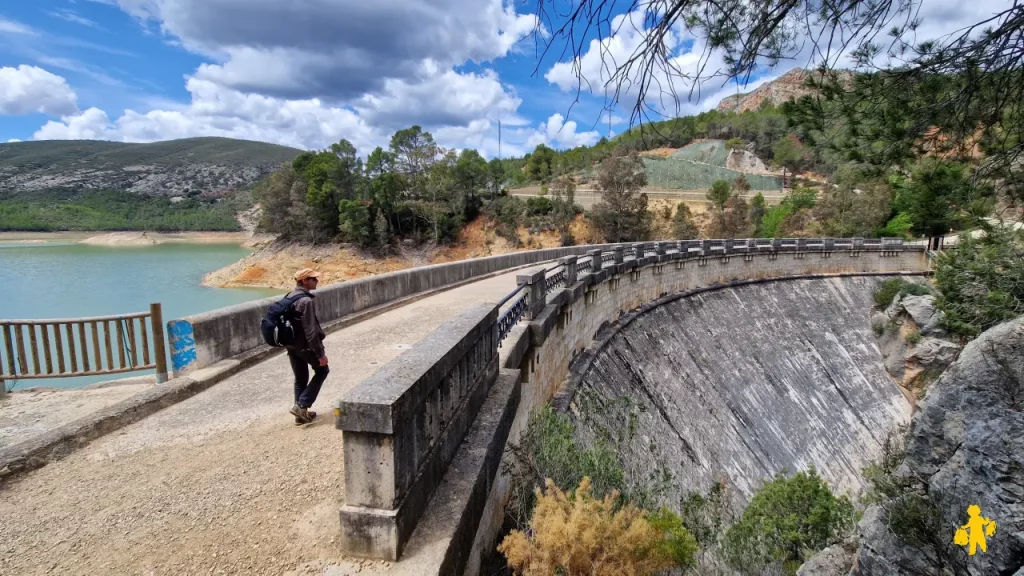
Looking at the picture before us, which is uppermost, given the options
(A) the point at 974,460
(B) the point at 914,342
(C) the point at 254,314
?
(C) the point at 254,314

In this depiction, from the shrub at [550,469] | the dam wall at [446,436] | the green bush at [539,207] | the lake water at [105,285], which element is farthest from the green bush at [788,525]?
the green bush at [539,207]

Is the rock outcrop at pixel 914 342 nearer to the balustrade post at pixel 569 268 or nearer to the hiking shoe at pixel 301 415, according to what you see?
the balustrade post at pixel 569 268

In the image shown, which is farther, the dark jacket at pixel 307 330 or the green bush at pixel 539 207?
the green bush at pixel 539 207

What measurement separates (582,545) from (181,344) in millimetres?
5118

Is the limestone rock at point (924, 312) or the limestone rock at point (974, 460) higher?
the limestone rock at point (974, 460)

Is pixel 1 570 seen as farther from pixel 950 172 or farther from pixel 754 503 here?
pixel 754 503

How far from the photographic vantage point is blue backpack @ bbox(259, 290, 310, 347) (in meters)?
3.89

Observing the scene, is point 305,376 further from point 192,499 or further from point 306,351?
point 192,499

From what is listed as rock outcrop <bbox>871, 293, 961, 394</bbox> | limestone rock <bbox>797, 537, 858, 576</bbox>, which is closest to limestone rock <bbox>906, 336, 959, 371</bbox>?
rock outcrop <bbox>871, 293, 961, 394</bbox>

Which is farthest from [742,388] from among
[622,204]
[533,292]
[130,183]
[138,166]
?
[138,166]

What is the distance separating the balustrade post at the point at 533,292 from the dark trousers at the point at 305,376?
3.17 m

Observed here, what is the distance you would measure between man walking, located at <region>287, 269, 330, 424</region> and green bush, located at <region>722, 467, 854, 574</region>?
571 cm

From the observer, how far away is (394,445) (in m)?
2.40

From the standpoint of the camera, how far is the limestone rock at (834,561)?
543cm
